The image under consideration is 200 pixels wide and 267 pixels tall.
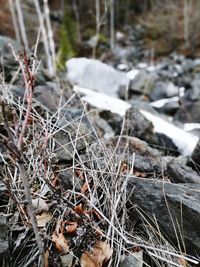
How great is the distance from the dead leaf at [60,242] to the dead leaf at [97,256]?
7 cm

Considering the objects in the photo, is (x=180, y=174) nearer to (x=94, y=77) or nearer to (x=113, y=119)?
(x=113, y=119)

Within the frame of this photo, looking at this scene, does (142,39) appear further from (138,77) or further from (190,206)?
(190,206)

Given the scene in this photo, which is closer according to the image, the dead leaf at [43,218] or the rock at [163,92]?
the dead leaf at [43,218]

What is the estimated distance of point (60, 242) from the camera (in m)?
1.28

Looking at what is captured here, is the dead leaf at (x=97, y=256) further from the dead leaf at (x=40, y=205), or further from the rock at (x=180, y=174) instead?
the rock at (x=180, y=174)

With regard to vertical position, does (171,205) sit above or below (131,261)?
above

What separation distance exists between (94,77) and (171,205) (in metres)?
4.73

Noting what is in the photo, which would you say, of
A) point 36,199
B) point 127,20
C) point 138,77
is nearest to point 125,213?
point 36,199

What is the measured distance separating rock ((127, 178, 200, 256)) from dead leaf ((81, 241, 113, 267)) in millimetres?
274

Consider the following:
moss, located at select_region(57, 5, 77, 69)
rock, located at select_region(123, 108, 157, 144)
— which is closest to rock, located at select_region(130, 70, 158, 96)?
rock, located at select_region(123, 108, 157, 144)

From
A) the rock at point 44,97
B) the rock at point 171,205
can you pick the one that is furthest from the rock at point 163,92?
the rock at point 171,205

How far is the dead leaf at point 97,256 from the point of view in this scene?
1.23 meters

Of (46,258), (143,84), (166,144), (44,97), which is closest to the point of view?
(46,258)

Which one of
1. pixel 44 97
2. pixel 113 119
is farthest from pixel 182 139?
pixel 44 97
